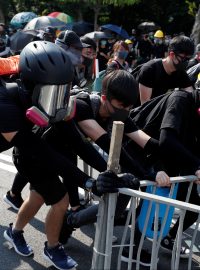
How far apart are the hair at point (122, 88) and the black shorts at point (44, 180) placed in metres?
0.69

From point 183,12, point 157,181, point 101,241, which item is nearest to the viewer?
point 101,241

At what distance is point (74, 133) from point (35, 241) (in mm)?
1197

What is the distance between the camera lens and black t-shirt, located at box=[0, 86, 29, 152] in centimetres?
261

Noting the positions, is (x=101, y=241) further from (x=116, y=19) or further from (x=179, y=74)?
(x=116, y=19)

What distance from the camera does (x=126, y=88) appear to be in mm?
2787

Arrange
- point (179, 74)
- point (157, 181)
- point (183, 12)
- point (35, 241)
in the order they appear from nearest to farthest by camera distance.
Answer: point (157, 181), point (35, 241), point (179, 74), point (183, 12)

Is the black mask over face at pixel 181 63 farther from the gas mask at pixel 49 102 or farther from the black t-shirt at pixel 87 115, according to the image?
the gas mask at pixel 49 102

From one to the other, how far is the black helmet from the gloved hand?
0.62m

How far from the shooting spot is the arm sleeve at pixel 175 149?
297cm

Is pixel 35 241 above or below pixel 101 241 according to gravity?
below

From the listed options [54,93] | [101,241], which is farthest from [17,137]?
[101,241]

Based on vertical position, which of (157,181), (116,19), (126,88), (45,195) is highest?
(126,88)

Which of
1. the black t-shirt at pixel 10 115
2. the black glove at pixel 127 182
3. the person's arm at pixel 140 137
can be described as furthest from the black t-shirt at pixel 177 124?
the black t-shirt at pixel 10 115

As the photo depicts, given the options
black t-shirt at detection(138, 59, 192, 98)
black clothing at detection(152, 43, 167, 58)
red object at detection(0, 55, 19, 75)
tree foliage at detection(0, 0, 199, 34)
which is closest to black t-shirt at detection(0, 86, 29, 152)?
red object at detection(0, 55, 19, 75)
